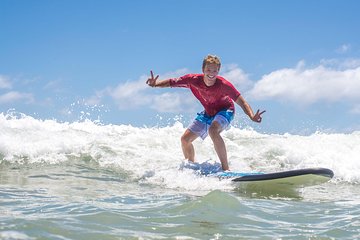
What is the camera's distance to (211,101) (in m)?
8.16

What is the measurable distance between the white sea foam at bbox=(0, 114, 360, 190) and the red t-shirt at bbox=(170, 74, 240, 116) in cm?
121

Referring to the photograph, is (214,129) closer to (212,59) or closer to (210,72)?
(210,72)

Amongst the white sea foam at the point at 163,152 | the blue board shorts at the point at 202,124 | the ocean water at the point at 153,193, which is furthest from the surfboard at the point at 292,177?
the blue board shorts at the point at 202,124

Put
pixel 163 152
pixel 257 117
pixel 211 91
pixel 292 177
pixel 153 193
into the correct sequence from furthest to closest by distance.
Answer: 1. pixel 163 152
2. pixel 211 91
3. pixel 257 117
4. pixel 292 177
5. pixel 153 193

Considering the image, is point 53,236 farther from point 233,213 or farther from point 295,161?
point 295,161

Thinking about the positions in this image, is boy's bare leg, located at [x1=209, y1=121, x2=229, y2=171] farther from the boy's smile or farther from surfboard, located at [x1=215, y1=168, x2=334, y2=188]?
surfboard, located at [x1=215, y1=168, x2=334, y2=188]

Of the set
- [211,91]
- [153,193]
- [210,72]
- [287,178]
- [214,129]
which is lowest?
[153,193]

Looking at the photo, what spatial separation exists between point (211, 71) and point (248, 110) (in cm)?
87

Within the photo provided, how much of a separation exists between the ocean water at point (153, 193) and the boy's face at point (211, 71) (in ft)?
5.27

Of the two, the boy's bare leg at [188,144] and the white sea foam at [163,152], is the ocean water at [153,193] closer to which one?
the white sea foam at [163,152]

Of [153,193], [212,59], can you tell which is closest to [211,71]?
[212,59]

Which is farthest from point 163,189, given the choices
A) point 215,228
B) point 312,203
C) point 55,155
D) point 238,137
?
point 238,137

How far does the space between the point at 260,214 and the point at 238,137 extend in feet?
36.7

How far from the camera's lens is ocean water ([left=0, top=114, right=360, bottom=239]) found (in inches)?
150
